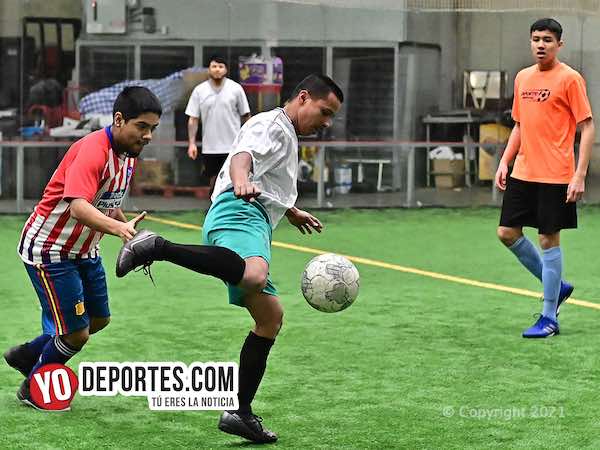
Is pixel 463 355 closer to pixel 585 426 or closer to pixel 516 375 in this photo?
pixel 516 375

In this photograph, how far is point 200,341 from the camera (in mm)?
8602

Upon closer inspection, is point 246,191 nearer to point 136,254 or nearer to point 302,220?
point 136,254

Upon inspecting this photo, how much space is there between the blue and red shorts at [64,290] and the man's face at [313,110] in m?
1.27

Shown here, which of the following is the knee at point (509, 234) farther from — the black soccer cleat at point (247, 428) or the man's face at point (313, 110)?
the black soccer cleat at point (247, 428)

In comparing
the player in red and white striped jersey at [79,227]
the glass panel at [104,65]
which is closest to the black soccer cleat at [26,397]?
the player in red and white striped jersey at [79,227]

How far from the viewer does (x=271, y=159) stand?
6.15 m

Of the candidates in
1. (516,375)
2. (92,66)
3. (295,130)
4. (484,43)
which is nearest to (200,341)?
(516,375)

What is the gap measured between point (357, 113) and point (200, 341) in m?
10.4

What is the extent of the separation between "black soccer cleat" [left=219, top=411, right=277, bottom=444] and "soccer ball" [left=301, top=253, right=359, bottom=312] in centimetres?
81

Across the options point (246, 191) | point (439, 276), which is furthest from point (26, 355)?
point (439, 276)

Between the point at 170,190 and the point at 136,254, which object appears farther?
the point at 170,190

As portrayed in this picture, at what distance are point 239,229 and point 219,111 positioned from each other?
924cm

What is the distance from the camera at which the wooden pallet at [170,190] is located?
18000 millimetres

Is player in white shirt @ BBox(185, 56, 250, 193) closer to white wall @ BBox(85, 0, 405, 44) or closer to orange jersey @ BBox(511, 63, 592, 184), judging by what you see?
white wall @ BBox(85, 0, 405, 44)
